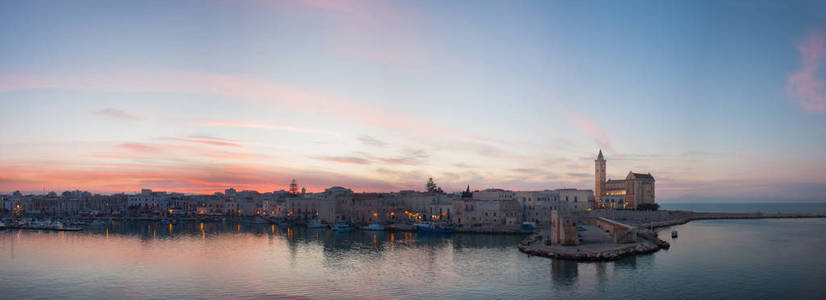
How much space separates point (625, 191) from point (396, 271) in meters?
Answer: 67.8

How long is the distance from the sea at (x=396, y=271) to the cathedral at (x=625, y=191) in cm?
3876

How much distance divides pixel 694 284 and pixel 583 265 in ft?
19.4

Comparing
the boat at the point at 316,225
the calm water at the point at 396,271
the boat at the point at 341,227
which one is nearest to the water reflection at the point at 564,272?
the calm water at the point at 396,271

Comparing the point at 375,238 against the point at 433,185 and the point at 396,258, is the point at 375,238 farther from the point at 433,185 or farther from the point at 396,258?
the point at 433,185

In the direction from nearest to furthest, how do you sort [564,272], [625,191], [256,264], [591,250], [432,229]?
[564,272] < [256,264] < [591,250] < [432,229] < [625,191]

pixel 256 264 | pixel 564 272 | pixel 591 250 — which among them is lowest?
pixel 256 264

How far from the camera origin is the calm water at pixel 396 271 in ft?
76.6

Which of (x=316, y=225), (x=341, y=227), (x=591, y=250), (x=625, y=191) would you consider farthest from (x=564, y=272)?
(x=625, y=191)

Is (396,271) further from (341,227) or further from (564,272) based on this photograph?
(341,227)

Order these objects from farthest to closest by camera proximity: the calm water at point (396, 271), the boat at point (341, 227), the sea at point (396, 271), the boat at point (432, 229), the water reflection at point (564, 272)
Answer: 1. the boat at point (341, 227)
2. the boat at point (432, 229)
3. the water reflection at point (564, 272)
4. the calm water at point (396, 271)
5. the sea at point (396, 271)

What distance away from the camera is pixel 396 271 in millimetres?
28656

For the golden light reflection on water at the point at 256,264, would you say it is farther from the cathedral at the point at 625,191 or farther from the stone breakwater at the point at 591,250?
the cathedral at the point at 625,191

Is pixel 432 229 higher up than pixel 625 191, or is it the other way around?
pixel 625 191

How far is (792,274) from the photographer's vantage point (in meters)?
27.7
